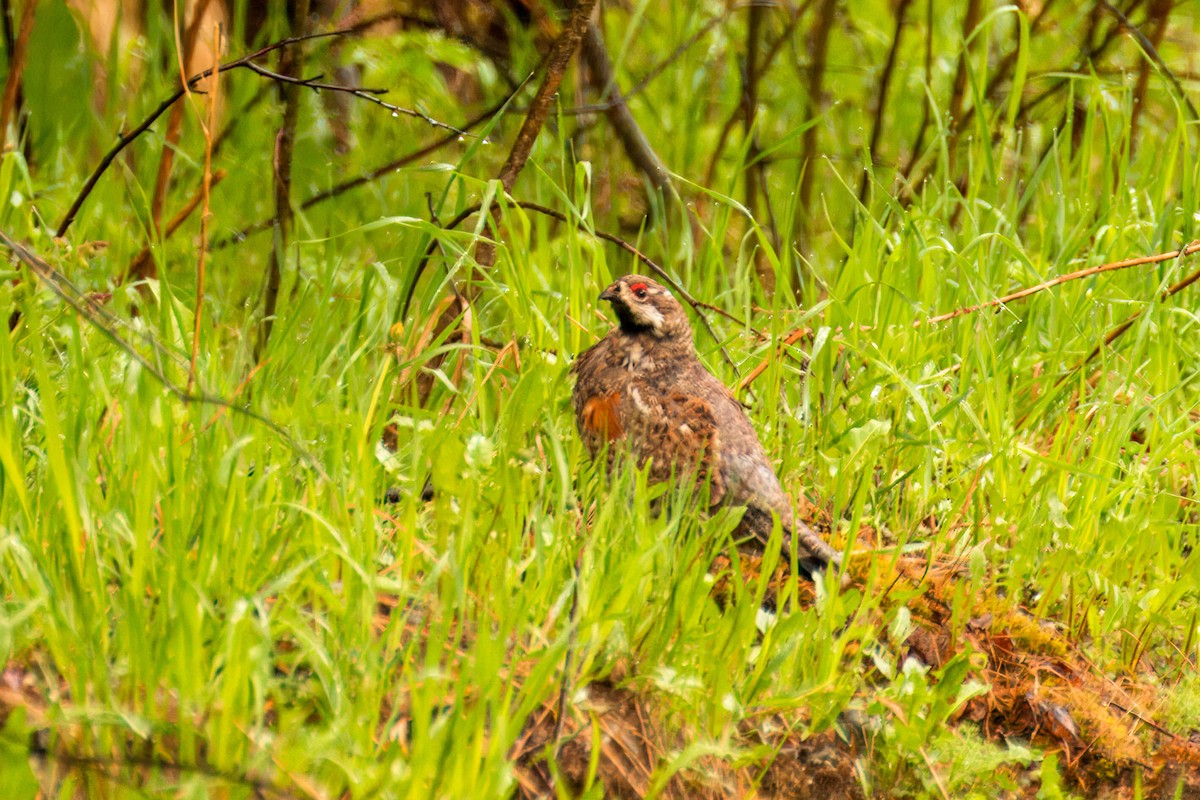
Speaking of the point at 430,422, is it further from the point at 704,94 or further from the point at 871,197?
the point at 704,94

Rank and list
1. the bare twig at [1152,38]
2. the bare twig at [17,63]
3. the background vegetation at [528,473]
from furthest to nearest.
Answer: the bare twig at [1152,38] < the bare twig at [17,63] < the background vegetation at [528,473]

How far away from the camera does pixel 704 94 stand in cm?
686

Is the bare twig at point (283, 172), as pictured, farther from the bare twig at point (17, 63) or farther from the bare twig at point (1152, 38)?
the bare twig at point (1152, 38)

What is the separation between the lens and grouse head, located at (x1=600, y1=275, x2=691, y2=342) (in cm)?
407

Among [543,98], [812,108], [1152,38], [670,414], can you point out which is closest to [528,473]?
[670,414]

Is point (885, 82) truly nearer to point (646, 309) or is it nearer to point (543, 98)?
point (543, 98)

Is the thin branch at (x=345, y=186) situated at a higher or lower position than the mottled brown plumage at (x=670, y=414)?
higher

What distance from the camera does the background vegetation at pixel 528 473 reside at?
103 inches

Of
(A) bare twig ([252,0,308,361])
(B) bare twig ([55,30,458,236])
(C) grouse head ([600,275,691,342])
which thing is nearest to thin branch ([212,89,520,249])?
(A) bare twig ([252,0,308,361])

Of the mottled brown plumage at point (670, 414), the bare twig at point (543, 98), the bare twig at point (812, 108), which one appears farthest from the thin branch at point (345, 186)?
the bare twig at point (812, 108)

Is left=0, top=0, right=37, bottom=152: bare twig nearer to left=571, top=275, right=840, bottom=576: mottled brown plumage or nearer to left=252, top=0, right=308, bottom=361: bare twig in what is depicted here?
left=252, top=0, right=308, bottom=361: bare twig

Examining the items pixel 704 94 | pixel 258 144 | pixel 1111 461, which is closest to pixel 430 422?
pixel 1111 461

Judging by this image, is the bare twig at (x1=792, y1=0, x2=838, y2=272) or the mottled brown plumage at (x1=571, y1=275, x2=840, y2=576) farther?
the bare twig at (x1=792, y1=0, x2=838, y2=272)

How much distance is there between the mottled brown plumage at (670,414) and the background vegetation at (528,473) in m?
0.16
